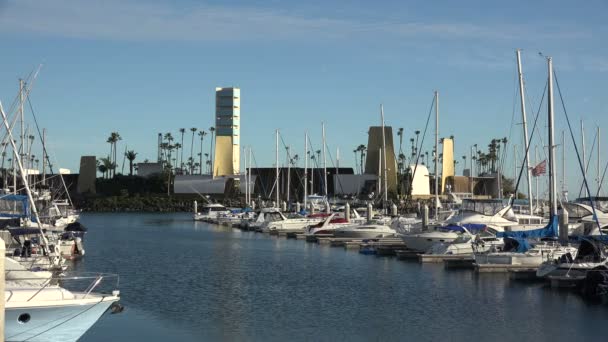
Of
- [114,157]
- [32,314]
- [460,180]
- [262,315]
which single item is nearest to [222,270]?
[262,315]

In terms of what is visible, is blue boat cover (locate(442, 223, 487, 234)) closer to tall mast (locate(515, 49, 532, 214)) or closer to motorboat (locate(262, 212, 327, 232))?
tall mast (locate(515, 49, 532, 214))

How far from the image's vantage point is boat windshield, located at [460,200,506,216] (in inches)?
2000

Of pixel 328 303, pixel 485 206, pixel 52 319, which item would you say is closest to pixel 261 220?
pixel 485 206

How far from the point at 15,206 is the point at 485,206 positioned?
1086 inches

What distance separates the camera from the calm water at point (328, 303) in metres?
26.2

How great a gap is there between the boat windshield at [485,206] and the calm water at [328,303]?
21.8 feet

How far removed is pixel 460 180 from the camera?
13800cm

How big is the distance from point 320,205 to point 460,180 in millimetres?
45241

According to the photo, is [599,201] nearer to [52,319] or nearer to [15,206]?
[15,206]

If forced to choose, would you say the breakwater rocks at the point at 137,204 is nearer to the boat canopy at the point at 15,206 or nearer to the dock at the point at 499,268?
the boat canopy at the point at 15,206

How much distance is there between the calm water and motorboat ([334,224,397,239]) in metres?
10.0

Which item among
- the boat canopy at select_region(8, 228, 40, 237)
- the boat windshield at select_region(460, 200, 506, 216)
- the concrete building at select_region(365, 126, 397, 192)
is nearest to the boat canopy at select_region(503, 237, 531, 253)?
the boat windshield at select_region(460, 200, 506, 216)

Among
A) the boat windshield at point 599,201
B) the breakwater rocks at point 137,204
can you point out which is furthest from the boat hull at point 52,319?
the breakwater rocks at point 137,204

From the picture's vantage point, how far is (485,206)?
51375 millimetres
